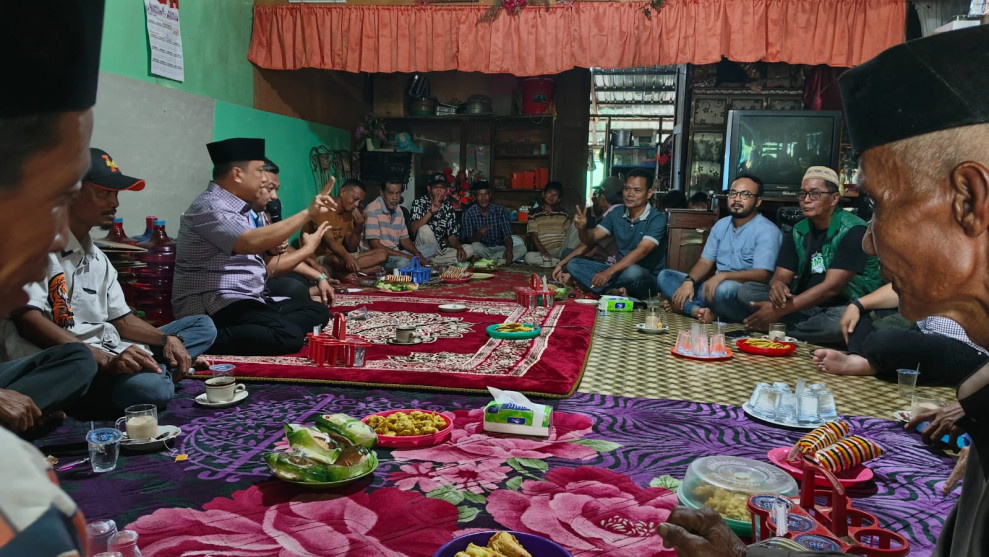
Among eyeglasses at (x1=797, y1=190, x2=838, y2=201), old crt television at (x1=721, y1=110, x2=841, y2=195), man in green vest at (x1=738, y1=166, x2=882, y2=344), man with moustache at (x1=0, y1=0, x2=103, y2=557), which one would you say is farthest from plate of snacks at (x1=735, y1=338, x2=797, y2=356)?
man with moustache at (x1=0, y1=0, x2=103, y2=557)

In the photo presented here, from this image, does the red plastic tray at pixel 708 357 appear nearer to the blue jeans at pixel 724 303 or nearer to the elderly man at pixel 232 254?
the blue jeans at pixel 724 303

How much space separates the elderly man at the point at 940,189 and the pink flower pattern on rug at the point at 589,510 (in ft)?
Answer: 2.71

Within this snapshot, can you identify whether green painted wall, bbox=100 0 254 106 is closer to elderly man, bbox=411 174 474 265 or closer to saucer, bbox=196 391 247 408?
elderly man, bbox=411 174 474 265

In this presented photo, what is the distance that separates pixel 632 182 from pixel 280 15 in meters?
3.92

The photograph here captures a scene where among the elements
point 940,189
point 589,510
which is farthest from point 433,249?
point 940,189

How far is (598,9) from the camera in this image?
6332 millimetres

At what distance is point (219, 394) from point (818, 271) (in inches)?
147

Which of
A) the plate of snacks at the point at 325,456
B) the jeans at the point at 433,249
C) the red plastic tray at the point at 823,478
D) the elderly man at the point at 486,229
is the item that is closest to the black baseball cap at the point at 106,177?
the plate of snacks at the point at 325,456

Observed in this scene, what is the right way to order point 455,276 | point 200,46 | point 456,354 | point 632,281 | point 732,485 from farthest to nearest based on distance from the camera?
point 455,276
point 632,281
point 200,46
point 456,354
point 732,485

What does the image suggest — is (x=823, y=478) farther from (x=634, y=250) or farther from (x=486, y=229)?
(x=486, y=229)

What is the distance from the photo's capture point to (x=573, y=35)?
6.44 metres

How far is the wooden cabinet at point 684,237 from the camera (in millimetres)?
6305

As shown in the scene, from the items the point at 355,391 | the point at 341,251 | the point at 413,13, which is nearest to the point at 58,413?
the point at 355,391

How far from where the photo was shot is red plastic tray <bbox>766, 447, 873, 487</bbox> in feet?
6.82
